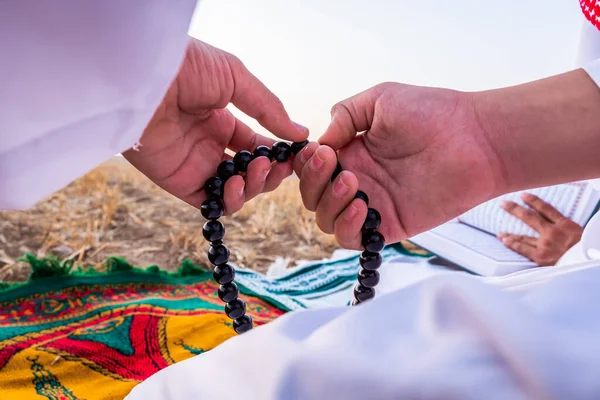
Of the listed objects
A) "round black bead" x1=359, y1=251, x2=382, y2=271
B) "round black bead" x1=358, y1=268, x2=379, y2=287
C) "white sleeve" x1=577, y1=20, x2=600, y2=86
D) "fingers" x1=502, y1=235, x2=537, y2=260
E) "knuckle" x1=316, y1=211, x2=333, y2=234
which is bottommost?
"fingers" x1=502, y1=235, x2=537, y2=260

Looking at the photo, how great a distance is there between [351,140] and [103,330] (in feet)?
2.48

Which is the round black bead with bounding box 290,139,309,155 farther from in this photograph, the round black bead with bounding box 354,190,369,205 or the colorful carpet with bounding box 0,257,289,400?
the colorful carpet with bounding box 0,257,289,400

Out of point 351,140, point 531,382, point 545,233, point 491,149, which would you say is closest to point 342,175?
point 351,140

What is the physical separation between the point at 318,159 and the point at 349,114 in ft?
0.49

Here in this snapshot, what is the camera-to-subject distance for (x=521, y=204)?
6.10ft

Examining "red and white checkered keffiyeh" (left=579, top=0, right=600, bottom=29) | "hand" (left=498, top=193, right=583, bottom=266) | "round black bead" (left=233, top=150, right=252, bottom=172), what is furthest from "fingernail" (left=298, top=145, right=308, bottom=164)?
"hand" (left=498, top=193, right=583, bottom=266)

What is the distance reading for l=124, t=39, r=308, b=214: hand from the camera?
826mm

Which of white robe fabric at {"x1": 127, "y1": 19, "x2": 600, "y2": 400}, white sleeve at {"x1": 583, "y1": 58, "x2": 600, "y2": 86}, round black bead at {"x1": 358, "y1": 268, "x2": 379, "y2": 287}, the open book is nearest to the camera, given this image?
white robe fabric at {"x1": 127, "y1": 19, "x2": 600, "y2": 400}

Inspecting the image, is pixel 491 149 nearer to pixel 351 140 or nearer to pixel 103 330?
pixel 351 140

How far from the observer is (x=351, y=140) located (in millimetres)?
1005

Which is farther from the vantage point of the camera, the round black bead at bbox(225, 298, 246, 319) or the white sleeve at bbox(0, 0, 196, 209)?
the round black bead at bbox(225, 298, 246, 319)

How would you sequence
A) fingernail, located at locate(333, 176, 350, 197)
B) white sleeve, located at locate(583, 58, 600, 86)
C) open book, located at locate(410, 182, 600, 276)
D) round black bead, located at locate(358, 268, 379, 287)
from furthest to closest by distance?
open book, located at locate(410, 182, 600, 276), round black bead, located at locate(358, 268, 379, 287), fingernail, located at locate(333, 176, 350, 197), white sleeve, located at locate(583, 58, 600, 86)

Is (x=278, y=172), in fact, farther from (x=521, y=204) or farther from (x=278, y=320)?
(x=521, y=204)

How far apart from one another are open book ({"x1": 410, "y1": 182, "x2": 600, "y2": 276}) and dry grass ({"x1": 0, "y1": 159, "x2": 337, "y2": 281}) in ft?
1.55
